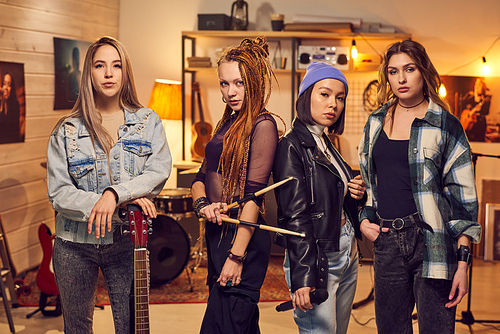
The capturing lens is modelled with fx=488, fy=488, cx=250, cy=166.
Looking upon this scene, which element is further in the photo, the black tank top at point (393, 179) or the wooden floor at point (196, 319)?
the wooden floor at point (196, 319)

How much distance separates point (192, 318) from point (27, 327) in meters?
1.07

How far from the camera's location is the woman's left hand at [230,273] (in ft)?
5.56

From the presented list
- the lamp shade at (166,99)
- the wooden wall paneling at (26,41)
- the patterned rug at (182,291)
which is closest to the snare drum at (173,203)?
the patterned rug at (182,291)

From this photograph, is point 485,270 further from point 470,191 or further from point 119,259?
point 119,259

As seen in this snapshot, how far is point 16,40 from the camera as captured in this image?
3992 millimetres

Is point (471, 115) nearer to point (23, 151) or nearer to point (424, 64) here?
point (424, 64)

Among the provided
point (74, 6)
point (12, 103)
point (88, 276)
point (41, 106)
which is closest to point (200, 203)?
point (88, 276)

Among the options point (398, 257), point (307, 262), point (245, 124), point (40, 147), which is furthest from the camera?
point (40, 147)

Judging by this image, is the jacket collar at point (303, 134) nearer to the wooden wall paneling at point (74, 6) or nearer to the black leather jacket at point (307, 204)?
the black leather jacket at point (307, 204)

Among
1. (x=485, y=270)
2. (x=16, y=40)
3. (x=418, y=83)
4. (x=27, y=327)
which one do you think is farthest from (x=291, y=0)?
(x=27, y=327)

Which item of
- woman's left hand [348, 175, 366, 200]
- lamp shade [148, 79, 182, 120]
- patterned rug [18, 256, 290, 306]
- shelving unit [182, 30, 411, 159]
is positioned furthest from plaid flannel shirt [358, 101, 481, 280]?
lamp shade [148, 79, 182, 120]

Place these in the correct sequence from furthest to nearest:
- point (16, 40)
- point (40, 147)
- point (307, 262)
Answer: point (40, 147), point (16, 40), point (307, 262)

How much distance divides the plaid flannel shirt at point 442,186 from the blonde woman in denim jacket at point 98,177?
975 mm

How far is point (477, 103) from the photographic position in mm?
5051
